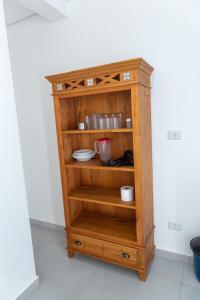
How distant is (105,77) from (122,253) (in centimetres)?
151

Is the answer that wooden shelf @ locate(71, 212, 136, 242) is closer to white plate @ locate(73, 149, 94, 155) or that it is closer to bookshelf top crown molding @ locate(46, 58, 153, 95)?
white plate @ locate(73, 149, 94, 155)

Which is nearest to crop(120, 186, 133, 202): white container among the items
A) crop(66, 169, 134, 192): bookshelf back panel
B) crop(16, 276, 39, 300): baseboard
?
crop(66, 169, 134, 192): bookshelf back panel

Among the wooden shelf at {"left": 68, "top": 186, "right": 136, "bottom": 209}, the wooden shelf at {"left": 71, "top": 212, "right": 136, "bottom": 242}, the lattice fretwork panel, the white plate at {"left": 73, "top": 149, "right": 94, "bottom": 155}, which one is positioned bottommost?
the wooden shelf at {"left": 71, "top": 212, "right": 136, "bottom": 242}

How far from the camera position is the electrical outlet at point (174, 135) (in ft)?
6.13

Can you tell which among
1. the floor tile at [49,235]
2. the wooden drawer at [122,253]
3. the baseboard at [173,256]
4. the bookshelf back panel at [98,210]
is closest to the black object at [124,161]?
the bookshelf back panel at [98,210]

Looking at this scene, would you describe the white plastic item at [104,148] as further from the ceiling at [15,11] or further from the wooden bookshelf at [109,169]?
the ceiling at [15,11]

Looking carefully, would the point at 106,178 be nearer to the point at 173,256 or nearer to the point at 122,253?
the point at 122,253

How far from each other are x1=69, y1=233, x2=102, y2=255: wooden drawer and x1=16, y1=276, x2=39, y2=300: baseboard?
1.45 feet

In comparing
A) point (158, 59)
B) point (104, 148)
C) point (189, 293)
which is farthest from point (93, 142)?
point (189, 293)

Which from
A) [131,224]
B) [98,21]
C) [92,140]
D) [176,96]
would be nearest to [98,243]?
[131,224]

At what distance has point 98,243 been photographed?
79.0 inches

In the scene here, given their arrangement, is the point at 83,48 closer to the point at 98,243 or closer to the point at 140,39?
the point at 140,39

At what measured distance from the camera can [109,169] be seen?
1.84 m

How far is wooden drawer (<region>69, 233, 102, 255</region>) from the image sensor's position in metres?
2.02
